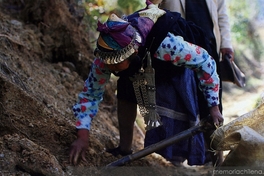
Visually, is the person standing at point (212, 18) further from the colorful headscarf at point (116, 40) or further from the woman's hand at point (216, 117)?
the colorful headscarf at point (116, 40)

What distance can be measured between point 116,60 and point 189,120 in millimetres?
1047

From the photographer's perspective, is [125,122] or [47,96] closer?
Answer: [125,122]

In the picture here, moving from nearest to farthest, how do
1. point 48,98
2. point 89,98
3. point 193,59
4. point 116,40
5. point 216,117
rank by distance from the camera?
point 116,40, point 193,59, point 216,117, point 89,98, point 48,98

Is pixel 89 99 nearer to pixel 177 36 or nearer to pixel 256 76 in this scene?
pixel 177 36

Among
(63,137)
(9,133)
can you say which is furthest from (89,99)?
(9,133)

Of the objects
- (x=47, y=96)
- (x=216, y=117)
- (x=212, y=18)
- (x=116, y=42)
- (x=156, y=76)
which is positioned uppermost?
(x=116, y=42)

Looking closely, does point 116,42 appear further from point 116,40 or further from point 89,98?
point 89,98

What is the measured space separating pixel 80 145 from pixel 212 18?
1.60m

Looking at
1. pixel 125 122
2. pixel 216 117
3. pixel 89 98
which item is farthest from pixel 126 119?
pixel 216 117

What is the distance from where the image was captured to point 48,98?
4137 millimetres

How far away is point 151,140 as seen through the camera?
3586 millimetres

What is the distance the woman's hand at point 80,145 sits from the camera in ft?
10.4

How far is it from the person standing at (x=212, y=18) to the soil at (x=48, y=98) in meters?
1.05

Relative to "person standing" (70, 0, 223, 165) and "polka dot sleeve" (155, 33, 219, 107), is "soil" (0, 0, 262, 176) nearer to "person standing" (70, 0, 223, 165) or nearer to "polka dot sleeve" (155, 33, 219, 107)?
"person standing" (70, 0, 223, 165)
